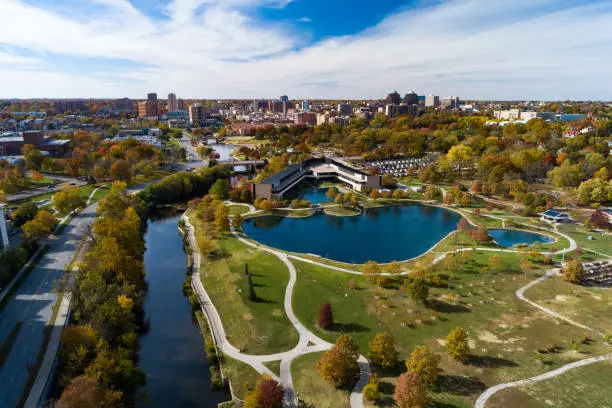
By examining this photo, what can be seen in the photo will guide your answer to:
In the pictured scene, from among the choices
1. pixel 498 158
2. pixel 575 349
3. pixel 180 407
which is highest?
pixel 498 158

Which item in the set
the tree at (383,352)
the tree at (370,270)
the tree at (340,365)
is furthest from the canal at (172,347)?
the tree at (370,270)

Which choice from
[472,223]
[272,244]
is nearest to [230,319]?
[272,244]

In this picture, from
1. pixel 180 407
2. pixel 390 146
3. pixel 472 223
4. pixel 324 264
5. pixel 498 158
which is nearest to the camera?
pixel 180 407

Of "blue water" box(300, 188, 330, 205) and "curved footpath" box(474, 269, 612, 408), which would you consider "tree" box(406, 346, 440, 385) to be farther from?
"blue water" box(300, 188, 330, 205)

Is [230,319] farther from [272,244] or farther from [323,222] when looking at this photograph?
[323,222]

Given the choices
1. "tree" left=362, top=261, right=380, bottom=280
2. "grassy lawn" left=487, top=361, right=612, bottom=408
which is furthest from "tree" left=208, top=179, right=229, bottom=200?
"grassy lawn" left=487, top=361, right=612, bottom=408

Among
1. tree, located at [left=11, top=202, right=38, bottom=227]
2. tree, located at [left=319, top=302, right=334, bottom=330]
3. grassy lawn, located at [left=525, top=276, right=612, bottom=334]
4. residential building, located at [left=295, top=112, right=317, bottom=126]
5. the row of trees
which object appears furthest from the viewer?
residential building, located at [left=295, top=112, right=317, bottom=126]
